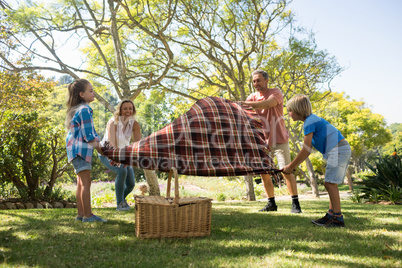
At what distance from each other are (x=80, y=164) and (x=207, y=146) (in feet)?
5.35

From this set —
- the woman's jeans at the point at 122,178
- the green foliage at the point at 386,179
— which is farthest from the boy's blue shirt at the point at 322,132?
the green foliage at the point at 386,179

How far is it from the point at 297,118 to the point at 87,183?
2799 mm

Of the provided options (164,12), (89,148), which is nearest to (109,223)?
(89,148)

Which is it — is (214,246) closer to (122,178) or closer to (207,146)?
(207,146)

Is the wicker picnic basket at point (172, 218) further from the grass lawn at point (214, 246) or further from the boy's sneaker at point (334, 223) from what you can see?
the boy's sneaker at point (334, 223)

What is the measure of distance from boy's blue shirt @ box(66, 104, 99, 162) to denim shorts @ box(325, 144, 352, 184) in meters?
2.90

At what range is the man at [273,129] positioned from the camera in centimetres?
491

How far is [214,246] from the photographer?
286 centimetres

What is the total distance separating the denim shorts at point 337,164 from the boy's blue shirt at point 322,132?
0.08 m

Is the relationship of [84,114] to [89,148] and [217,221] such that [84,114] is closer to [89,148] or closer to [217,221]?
[89,148]

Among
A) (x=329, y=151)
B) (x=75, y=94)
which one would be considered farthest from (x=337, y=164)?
(x=75, y=94)

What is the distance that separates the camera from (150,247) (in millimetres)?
2832

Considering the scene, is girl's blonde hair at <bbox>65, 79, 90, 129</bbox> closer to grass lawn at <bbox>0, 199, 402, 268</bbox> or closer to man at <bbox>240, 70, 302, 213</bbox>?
grass lawn at <bbox>0, 199, 402, 268</bbox>

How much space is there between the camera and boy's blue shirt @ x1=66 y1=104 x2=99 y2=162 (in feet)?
12.7
